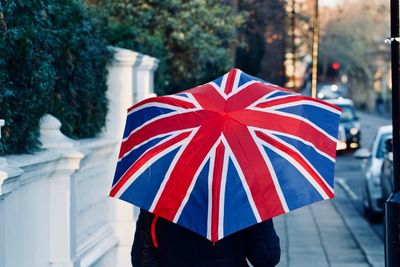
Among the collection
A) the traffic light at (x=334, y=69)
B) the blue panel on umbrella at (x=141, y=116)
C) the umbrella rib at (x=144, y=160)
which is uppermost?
the blue panel on umbrella at (x=141, y=116)

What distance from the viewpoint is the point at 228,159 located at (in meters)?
4.60

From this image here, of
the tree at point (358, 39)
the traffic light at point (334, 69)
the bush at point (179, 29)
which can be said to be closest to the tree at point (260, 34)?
the traffic light at point (334, 69)

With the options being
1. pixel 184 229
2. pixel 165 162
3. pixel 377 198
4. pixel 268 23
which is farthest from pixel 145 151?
pixel 268 23

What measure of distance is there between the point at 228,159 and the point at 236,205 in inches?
8.4

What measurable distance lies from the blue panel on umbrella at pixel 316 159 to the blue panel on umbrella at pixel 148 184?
0.55 m

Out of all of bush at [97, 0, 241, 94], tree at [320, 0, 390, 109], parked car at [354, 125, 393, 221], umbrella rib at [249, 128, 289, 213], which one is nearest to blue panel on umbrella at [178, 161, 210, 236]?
umbrella rib at [249, 128, 289, 213]

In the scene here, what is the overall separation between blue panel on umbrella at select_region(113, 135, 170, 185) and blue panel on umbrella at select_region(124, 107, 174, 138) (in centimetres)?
15

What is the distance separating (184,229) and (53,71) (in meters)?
2.79

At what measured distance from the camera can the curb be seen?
472 inches

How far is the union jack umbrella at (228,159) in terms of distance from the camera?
4.55 metres

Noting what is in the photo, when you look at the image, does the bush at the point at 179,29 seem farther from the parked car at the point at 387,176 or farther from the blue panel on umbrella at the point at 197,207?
the blue panel on umbrella at the point at 197,207

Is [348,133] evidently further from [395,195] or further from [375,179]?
[395,195]

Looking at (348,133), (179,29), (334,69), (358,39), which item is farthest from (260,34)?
(358,39)

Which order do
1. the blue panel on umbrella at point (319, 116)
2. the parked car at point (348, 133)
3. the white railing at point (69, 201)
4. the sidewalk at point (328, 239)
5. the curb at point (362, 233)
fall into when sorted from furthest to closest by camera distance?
the parked car at point (348, 133) < the curb at point (362, 233) < the sidewalk at point (328, 239) < the white railing at point (69, 201) < the blue panel on umbrella at point (319, 116)
